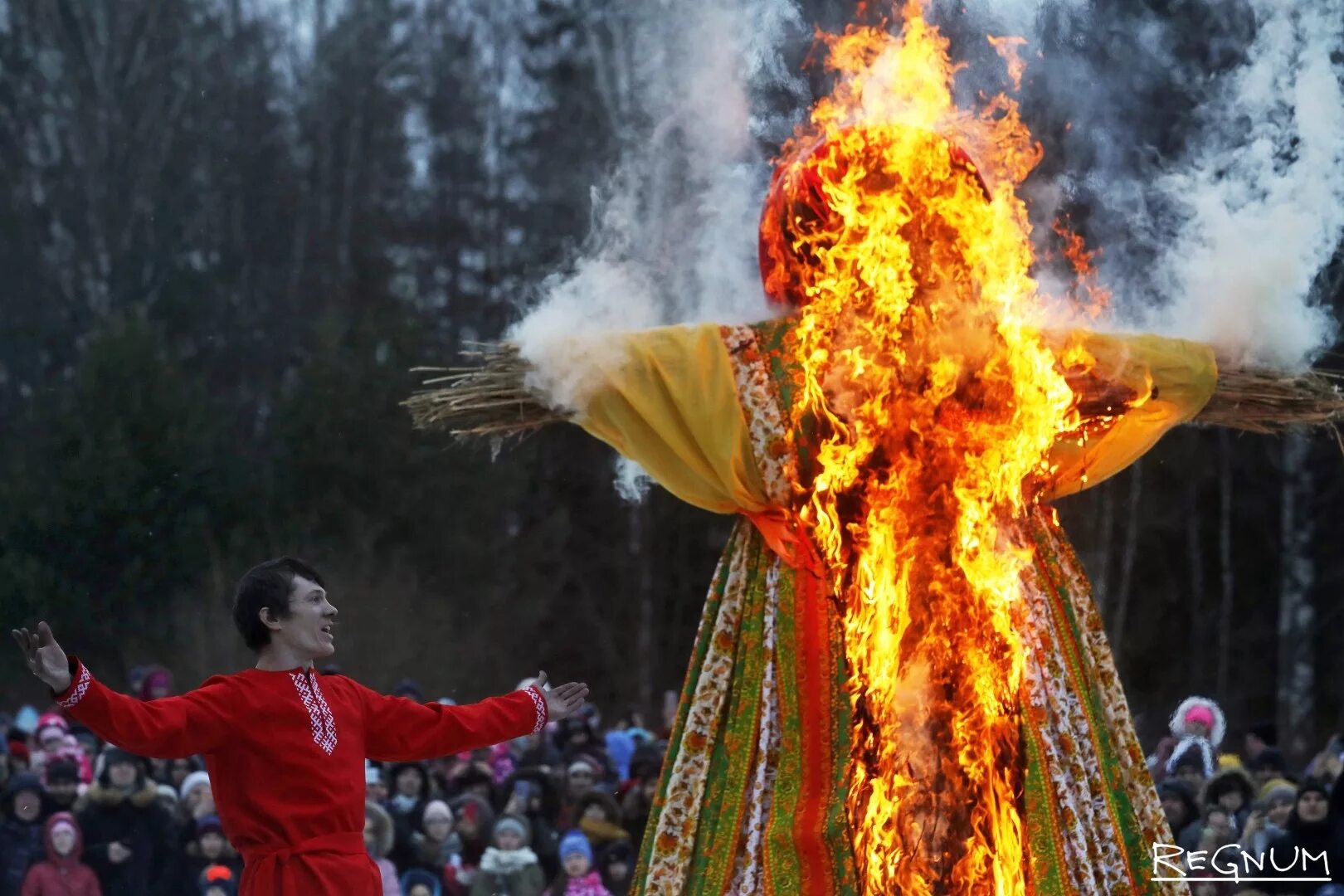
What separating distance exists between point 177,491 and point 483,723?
52.9 feet

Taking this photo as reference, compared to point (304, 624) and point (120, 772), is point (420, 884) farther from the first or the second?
point (304, 624)

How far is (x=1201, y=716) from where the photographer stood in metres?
10.3

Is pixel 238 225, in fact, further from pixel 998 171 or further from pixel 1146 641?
pixel 998 171

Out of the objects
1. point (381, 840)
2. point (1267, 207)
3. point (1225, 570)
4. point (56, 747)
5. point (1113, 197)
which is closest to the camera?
point (1267, 207)

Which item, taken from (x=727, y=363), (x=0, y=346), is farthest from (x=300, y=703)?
(x=0, y=346)

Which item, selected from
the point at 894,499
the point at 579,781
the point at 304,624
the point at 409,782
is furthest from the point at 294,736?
the point at 579,781

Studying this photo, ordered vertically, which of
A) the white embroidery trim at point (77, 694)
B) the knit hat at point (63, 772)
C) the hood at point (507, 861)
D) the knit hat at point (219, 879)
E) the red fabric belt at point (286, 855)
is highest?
the knit hat at point (63, 772)

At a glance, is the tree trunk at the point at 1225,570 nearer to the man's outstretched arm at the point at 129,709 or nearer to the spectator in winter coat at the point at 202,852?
the spectator in winter coat at the point at 202,852

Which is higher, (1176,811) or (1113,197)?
(1113,197)

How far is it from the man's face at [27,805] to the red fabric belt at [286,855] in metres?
5.14

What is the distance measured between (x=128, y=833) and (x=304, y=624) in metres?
A: 4.95

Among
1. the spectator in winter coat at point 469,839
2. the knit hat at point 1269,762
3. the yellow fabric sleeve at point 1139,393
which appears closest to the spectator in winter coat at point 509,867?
the spectator in winter coat at point 469,839

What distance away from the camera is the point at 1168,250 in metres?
5.79

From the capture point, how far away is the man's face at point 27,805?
376 inches
